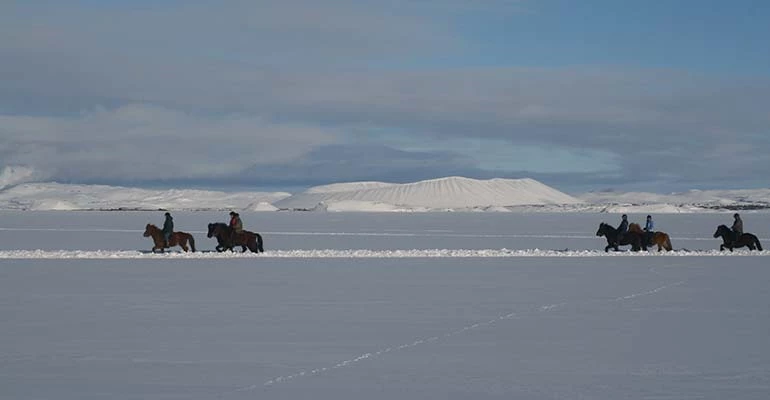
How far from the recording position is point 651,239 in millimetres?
28109

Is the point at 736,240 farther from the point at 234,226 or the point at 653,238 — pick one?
the point at 234,226

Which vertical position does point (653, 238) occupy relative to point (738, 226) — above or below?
below

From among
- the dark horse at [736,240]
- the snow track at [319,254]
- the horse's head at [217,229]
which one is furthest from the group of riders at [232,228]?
the dark horse at [736,240]

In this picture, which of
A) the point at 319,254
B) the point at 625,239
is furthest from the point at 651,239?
the point at 319,254
